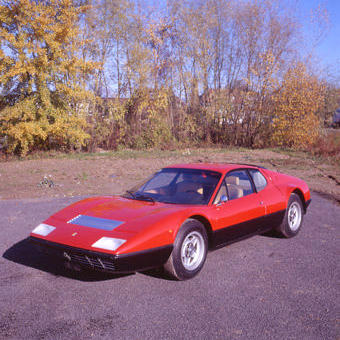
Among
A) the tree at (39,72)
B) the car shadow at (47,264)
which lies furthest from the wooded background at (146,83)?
the car shadow at (47,264)

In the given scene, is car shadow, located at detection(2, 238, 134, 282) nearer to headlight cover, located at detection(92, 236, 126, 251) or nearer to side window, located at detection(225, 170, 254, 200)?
headlight cover, located at detection(92, 236, 126, 251)

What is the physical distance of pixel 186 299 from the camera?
352 cm

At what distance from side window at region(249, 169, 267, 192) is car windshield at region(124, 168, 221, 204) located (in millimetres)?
759

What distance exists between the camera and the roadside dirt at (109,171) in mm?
9977

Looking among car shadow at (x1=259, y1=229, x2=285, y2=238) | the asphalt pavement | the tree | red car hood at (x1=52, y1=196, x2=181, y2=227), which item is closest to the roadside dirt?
the tree

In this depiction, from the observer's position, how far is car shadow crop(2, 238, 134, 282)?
4.06 metres

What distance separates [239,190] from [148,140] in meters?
17.7

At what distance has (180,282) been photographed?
156 inches

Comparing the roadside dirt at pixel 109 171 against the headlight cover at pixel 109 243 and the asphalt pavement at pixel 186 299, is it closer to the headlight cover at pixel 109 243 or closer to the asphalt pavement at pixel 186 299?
the asphalt pavement at pixel 186 299

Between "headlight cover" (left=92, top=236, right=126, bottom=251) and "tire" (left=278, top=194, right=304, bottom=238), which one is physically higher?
"headlight cover" (left=92, top=236, right=126, bottom=251)

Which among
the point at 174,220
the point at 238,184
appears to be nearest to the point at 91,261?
the point at 174,220

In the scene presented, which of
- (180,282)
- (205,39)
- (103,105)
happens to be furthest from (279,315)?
(205,39)

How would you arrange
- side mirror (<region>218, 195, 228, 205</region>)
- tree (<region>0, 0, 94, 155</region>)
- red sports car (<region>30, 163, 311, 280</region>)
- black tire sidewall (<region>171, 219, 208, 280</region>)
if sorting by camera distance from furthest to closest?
tree (<region>0, 0, 94, 155</region>) → side mirror (<region>218, 195, 228, 205</region>) → black tire sidewall (<region>171, 219, 208, 280</region>) → red sports car (<region>30, 163, 311, 280</region>)

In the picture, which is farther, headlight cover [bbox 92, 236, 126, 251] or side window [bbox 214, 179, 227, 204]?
side window [bbox 214, 179, 227, 204]
